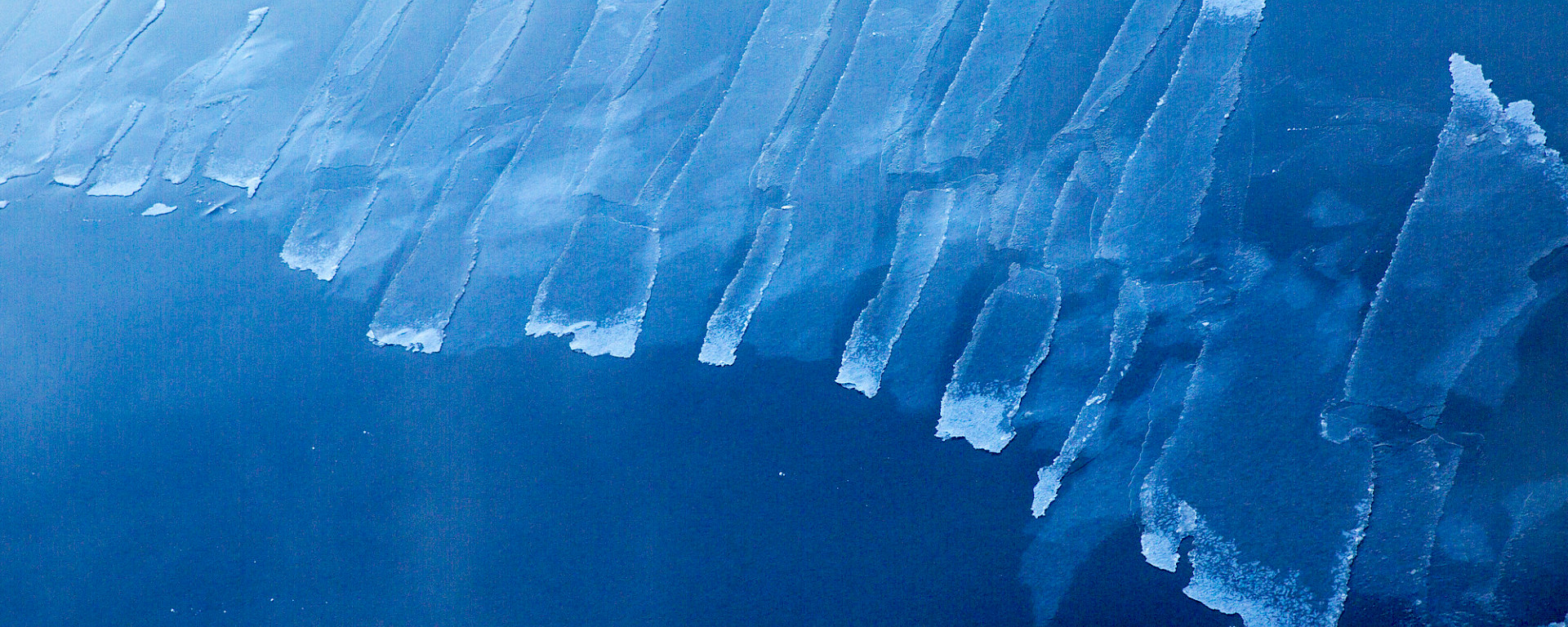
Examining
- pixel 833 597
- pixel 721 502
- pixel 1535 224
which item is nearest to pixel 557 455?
pixel 721 502

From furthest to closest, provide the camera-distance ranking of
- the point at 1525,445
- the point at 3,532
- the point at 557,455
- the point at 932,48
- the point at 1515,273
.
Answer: the point at 932,48 < the point at 3,532 < the point at 557,455 < the point at 1515,273 < the point at 1525,445

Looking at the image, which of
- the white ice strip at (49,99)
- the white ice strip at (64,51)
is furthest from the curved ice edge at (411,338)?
the white ice strip at (64,51)

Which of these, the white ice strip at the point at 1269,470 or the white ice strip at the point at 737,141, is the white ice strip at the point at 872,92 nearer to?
the white ice strip at the point at 737,141

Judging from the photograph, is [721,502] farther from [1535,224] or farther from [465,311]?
[1535,224]

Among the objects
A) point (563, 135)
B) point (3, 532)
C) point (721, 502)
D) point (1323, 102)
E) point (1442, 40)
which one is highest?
point (1442, 40)

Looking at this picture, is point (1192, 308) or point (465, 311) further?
point (465, 311)

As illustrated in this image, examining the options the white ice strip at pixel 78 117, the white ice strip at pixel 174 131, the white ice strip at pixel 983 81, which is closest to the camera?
the white ice strip at pixel 983 81

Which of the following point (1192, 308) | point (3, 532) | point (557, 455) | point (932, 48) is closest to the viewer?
point (1192, 308)
